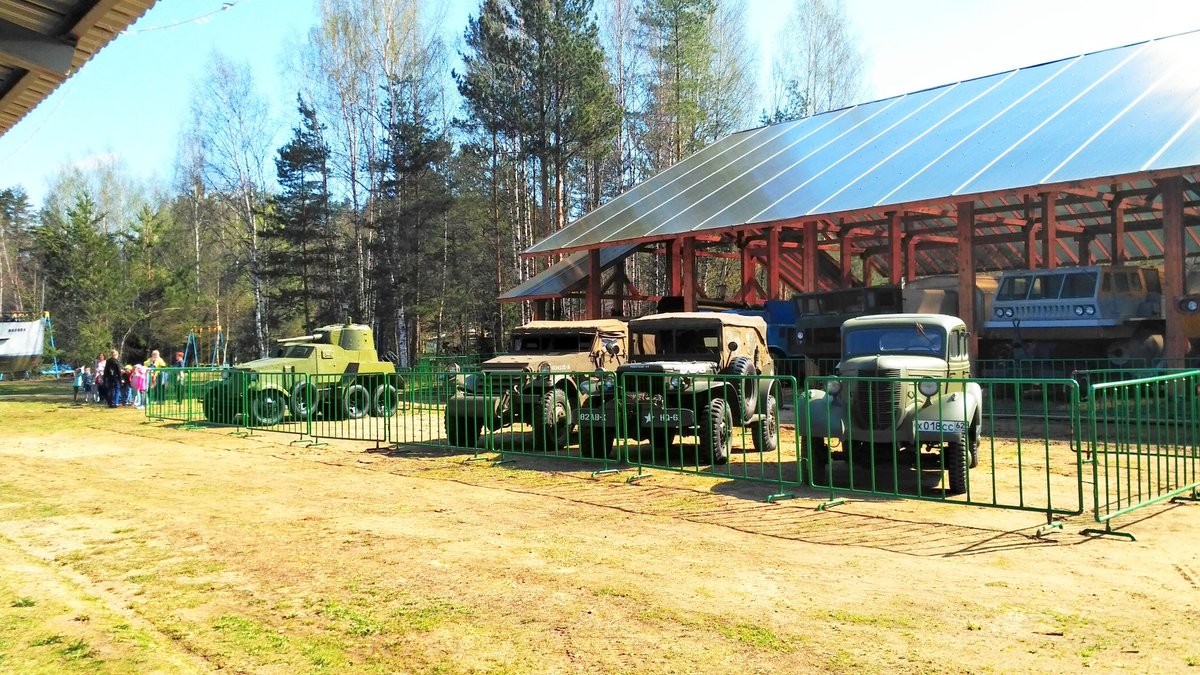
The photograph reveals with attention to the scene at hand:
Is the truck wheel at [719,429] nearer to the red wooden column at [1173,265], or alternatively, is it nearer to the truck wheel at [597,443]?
the truck wheel at [597,443]

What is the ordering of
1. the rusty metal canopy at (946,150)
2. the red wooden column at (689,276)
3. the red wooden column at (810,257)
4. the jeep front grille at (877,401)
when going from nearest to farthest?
the jeep front grille at (877,401)
the rusty metal canopy at (946,150)
the red wooden column at (810,257)
the red wooden column at (689,276)

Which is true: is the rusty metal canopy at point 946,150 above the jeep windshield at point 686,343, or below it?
above

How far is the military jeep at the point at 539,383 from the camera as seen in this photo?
1128cm

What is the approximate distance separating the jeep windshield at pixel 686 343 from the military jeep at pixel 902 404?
8.19 ft

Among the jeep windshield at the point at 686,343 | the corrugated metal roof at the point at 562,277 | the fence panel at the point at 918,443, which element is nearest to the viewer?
the fence panel at the point at 918,443

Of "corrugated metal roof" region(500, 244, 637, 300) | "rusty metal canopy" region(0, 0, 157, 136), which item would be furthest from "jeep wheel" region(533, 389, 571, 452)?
"corrugated metal roof" region(500, 244, 637, 300)

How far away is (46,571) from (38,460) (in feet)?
25.2

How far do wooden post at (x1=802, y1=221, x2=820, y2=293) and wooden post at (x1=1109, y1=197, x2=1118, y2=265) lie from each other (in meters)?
7.59

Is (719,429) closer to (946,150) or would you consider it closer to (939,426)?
(939,426)

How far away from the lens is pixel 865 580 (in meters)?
5.44

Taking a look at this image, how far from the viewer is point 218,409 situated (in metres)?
17.3

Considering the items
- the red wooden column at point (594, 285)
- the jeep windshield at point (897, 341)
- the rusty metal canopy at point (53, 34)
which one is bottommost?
the jeep windshield at point (897, 341)

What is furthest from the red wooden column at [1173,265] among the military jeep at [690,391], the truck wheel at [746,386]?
the truck wheel at [746,386]

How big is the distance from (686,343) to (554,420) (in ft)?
7.18
